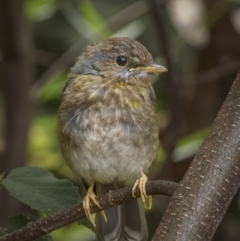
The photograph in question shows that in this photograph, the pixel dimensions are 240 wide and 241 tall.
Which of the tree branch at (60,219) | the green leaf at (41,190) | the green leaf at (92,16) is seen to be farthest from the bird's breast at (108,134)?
the green leaf at (92,16)

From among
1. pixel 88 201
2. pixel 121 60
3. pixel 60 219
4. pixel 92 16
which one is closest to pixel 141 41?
pixel 92 16

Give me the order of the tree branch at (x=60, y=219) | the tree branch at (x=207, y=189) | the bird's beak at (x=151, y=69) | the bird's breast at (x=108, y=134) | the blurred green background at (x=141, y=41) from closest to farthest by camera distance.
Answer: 1. the tree branch at (x=207, y=189)
2. the tree branch at (x=60, y=219)
3. the bird's breast at (x=108, y=134)
4. the bird's beak at (x=151, y=69)
5. the blurred green background at (x=141, y=41)

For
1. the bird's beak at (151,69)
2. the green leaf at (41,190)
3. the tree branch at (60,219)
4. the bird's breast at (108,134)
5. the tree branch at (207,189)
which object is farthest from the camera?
the bird's beak at (151,69)

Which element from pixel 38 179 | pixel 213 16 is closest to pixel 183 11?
pixel 213 16

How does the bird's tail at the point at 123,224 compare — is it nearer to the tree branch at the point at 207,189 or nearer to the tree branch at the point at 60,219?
the tree branch at the point at 60,219

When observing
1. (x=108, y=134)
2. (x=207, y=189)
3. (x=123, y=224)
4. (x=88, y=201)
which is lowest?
(x=123, y=224)

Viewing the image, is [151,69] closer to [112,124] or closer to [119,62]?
[119,62]
